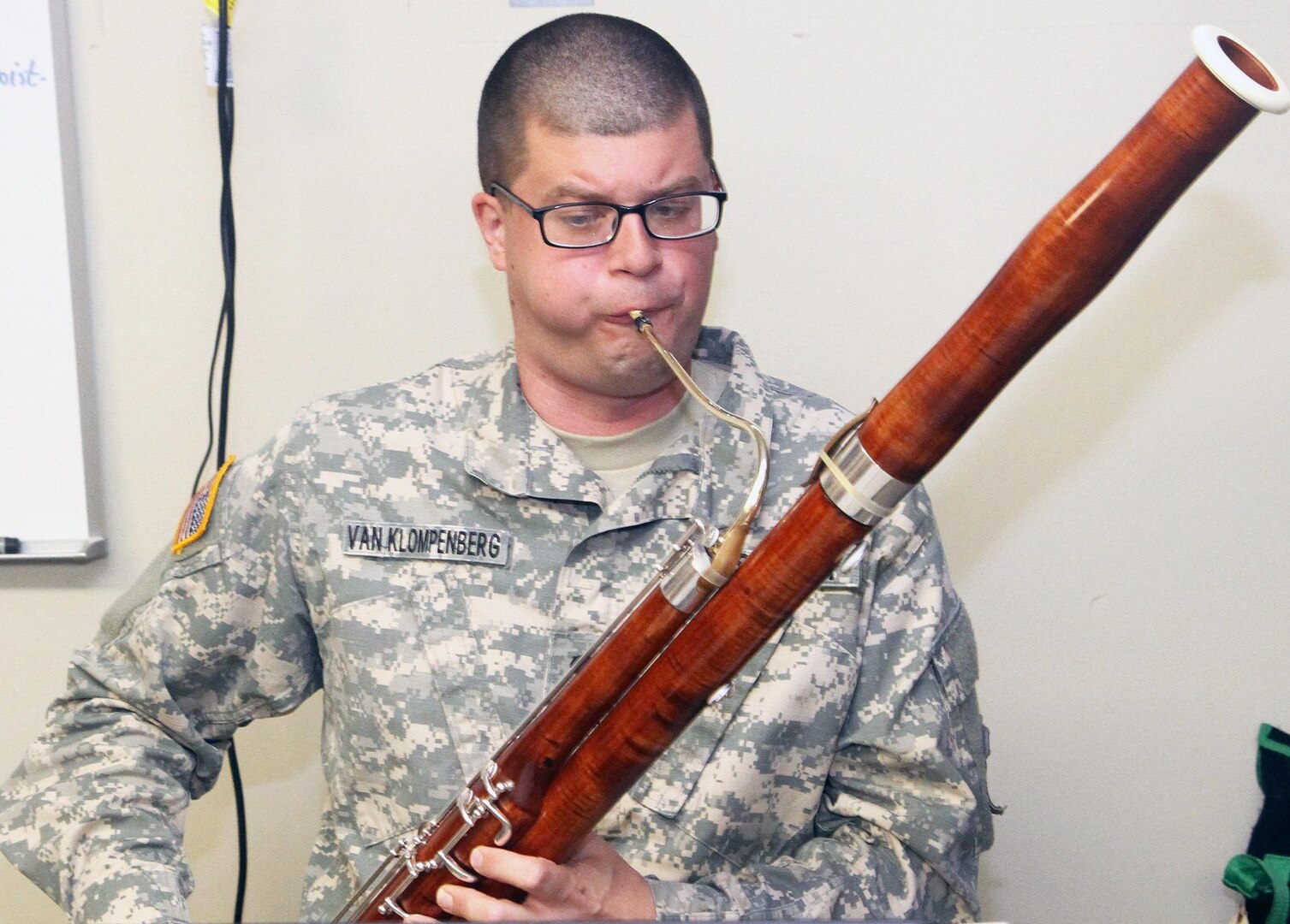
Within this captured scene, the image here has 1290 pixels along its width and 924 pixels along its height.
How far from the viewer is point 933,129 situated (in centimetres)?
162

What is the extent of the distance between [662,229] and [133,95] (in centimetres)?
90

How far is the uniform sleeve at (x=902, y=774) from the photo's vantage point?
1210 millimetres

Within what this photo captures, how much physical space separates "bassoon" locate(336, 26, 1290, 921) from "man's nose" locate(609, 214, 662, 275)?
17cm

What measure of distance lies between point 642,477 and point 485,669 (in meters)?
0.27

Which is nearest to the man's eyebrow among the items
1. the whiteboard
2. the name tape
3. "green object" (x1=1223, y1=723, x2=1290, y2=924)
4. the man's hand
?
the name tape

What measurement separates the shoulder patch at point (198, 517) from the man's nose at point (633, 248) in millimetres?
539

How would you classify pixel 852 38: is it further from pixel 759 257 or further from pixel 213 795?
pixel 213 795

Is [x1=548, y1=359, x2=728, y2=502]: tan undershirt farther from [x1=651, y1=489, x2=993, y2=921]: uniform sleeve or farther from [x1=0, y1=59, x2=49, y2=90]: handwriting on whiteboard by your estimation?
[x1=0, y1=59, x2=49, y2=90]: handwriting on whiteboard

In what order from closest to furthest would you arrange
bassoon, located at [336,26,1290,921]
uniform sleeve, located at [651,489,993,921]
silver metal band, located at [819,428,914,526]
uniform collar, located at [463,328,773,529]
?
bassoon, located at [336,26,1290,921] < silver metal band, located at [819,428,914,526] < uniform sleeve, located at [651,489,993,921] < uniform collar, located at [463,328,773,529]

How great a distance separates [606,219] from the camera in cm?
125

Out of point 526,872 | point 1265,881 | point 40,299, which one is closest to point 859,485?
point 526,872

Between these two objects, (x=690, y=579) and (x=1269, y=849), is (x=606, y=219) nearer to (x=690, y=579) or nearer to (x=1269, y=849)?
(x=690, y=579)

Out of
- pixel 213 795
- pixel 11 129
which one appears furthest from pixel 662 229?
pixel 213 795

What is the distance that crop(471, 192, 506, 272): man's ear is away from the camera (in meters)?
1.37
